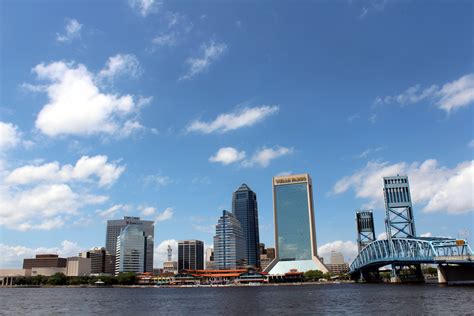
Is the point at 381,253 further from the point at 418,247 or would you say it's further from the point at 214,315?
the point at 214,315

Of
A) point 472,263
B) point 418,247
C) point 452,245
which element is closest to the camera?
point 472,263

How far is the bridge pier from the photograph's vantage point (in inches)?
5720

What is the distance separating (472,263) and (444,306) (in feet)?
202

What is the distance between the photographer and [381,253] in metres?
199

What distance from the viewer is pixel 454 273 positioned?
151 metres

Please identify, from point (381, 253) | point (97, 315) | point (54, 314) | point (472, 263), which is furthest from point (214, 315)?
point (381, 253)

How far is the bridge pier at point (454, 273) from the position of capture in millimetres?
145300

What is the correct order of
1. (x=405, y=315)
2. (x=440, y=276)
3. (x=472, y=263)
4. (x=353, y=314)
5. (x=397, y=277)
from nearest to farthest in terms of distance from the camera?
(x=405, y=315), (x=353, y=314), (x=472, y=263), (x=440, y=276), (x=397, y=277)

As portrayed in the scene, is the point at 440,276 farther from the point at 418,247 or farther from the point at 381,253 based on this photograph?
the point at 381,253

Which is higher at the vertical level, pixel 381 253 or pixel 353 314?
pixel 381 253

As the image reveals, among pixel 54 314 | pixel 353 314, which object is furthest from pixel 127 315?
pixel 353 314

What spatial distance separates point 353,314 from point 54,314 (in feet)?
184

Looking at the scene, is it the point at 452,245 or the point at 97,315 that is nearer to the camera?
the point at 97,315

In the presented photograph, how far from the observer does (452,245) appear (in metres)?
139
